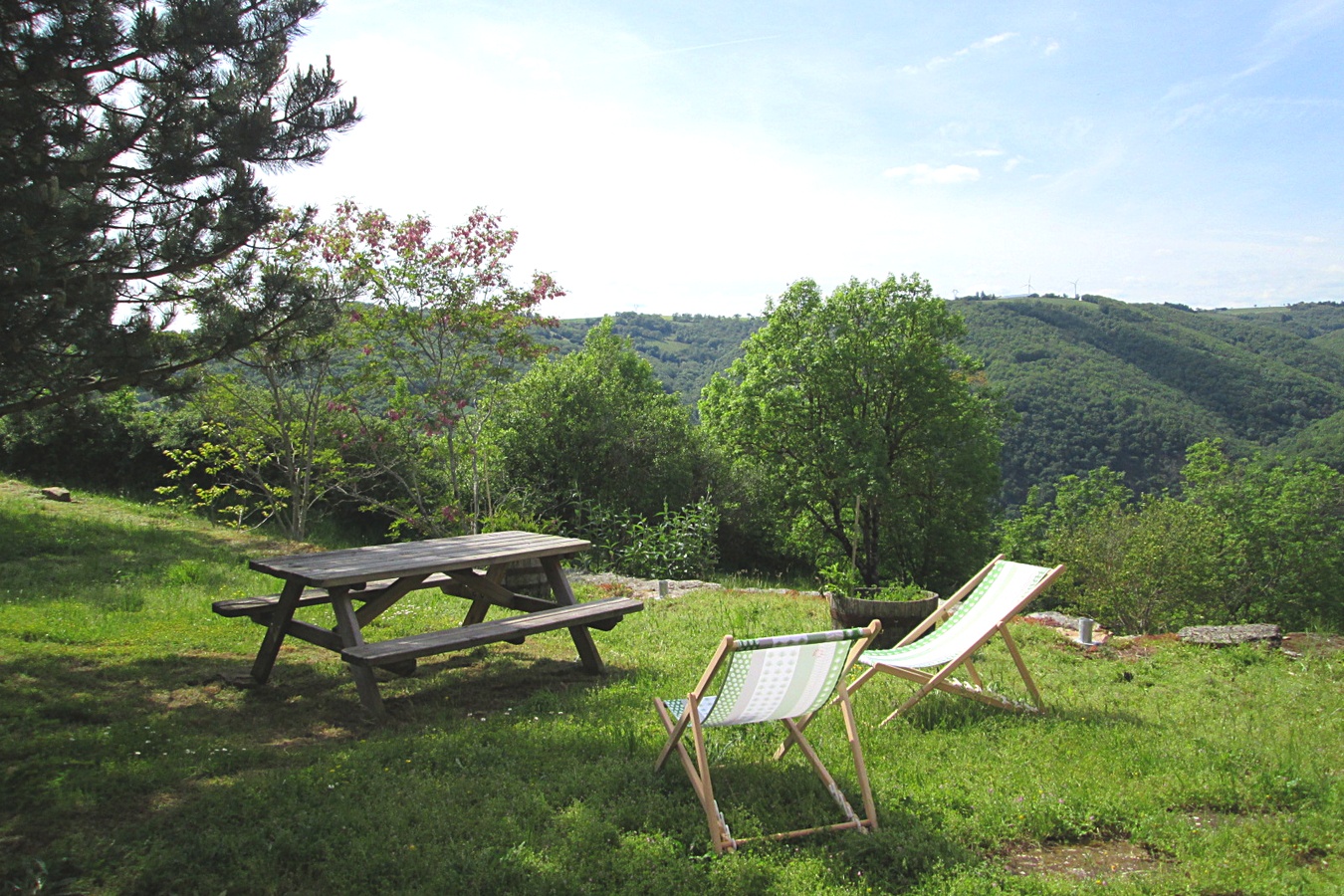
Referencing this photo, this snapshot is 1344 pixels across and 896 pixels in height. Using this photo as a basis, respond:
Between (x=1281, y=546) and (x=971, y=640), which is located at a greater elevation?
(x=971, y=640)

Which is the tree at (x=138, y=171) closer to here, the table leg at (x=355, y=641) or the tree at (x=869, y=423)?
the table leg at (x=355, y=641)

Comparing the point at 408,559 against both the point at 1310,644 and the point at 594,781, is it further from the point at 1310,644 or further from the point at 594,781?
the point at 1310,644

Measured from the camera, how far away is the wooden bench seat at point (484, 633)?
148 inches

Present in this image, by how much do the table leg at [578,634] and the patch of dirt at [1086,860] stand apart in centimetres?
262

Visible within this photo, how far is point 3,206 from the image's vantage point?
3.45 meters

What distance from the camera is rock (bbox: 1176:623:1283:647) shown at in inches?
222

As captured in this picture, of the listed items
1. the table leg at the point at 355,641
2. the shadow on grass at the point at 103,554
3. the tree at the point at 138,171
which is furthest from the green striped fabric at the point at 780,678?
the shadow on grass at the point at 103,554

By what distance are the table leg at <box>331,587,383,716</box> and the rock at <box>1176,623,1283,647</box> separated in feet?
17.8

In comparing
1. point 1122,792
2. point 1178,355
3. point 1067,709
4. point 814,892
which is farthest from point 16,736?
point 1178,355

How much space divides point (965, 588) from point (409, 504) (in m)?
8.74

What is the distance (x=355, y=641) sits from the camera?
3941 mm

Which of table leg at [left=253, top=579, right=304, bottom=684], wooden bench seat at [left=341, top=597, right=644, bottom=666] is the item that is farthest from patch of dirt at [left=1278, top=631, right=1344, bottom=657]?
table leg at [left=253, top=579, right=304, bottom=684]

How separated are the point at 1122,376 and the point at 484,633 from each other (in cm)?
5134

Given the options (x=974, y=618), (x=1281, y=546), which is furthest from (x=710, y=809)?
(x=1281, y=546)
